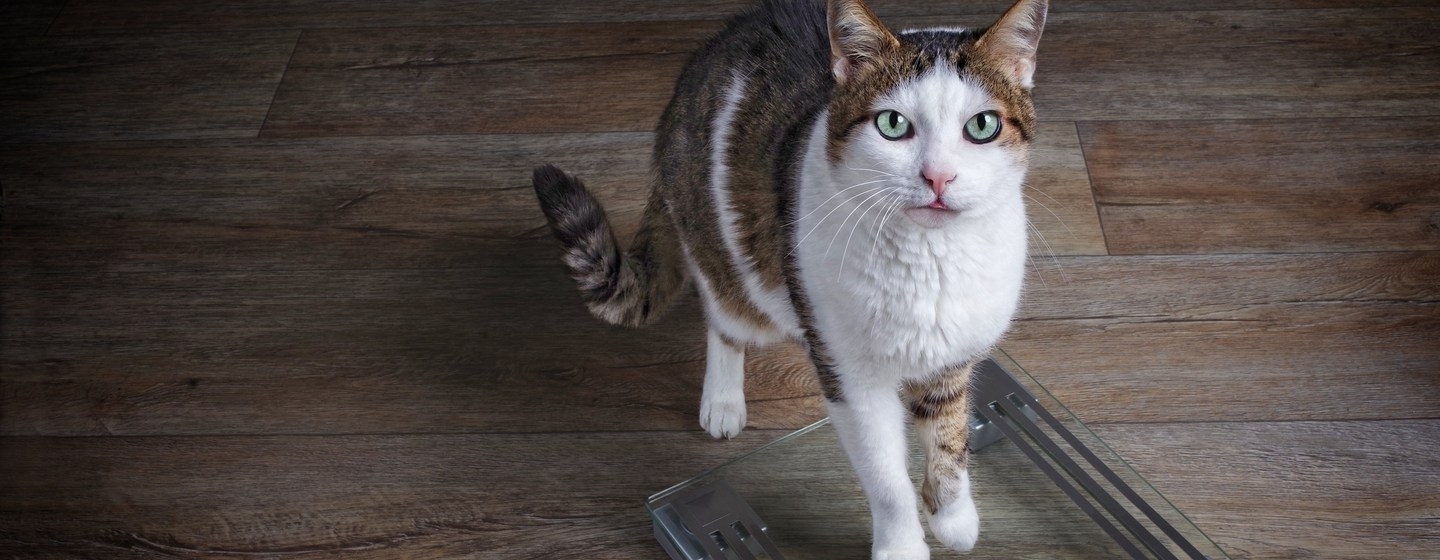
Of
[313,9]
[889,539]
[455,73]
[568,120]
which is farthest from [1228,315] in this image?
[313,9]

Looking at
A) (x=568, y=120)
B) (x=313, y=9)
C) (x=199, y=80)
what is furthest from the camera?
(x=313, y=9)

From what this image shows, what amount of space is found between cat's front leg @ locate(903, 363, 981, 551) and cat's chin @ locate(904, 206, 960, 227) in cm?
23

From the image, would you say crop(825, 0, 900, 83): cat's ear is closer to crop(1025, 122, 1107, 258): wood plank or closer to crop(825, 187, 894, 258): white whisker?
crop(825, 187, 894, 258): white whisker

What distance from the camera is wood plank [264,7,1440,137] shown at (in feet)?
6.72

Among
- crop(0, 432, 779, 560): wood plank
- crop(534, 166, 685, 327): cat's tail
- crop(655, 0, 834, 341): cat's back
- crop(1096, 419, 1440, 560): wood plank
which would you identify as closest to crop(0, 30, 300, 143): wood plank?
crop(0, 432, 779, 560): wood plank

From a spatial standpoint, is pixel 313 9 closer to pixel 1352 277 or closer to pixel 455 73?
pixel 455 73

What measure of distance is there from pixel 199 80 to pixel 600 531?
4.32 feet

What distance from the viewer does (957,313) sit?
3.74 feet

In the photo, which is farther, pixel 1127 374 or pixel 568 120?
pixel 568 120

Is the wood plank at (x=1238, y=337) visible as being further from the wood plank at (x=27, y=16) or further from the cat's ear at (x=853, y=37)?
the wood plank at (x=27, y=16)

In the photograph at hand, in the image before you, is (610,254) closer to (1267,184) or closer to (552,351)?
(552,351)

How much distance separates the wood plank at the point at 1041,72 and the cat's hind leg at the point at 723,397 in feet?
2.16

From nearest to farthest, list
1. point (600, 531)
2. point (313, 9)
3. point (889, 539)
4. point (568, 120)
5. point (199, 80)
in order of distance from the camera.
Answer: point (889, 539)
point (600, 531)
point (568, 120)
point (199, 80)
point (313, 9)

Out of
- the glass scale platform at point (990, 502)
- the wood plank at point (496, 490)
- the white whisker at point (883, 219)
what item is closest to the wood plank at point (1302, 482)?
the wood plank at point (496, 490)
